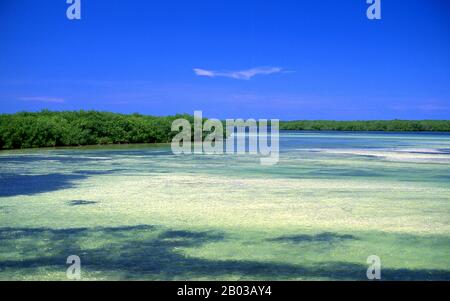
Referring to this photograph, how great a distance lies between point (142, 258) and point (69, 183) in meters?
6.87

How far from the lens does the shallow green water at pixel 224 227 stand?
16.4 feet

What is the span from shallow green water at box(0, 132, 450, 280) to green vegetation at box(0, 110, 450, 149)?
13887mm

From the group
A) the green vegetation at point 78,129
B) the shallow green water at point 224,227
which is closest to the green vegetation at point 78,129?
the green vegetation at point 78,129

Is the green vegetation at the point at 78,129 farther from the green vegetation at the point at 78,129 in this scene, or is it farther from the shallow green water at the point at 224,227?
the shallow green water at the point at 224,227

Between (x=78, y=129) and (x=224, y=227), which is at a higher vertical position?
(x=78, y=129)

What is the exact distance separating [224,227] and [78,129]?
24.3 meters

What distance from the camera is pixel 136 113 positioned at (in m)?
38.3

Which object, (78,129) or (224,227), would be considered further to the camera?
(78,129)

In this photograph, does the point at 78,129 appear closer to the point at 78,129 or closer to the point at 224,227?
the point at 78,129

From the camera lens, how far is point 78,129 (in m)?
29.5

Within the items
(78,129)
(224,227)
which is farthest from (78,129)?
(224,227)

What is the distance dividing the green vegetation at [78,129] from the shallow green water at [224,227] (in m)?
13.9
